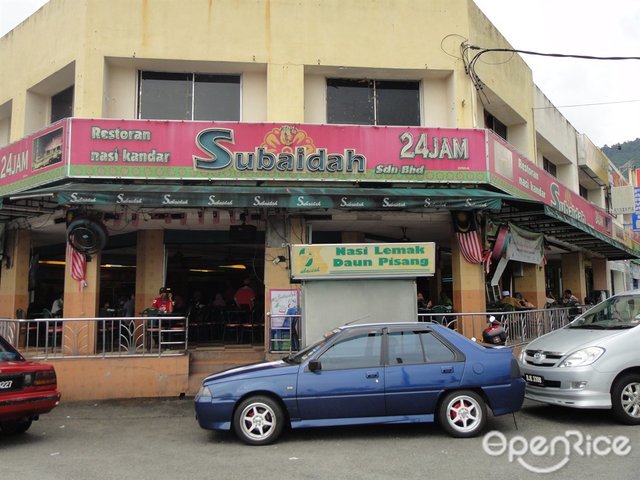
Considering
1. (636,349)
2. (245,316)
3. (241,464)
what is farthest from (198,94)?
(636,349)

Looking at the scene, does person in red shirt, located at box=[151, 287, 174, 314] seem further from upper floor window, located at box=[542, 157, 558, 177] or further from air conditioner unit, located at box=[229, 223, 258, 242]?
upper floor window, located at box=[542, 157, 558, 177]

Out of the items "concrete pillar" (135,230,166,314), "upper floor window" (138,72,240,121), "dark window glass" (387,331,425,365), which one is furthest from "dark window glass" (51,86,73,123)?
"dark window glass" (387,331,425,365)

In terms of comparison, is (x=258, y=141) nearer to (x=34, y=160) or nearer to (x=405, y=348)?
(x=34, y=160)

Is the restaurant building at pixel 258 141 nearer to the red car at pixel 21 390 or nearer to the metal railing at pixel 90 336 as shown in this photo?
the metal railing at pixel 90 336

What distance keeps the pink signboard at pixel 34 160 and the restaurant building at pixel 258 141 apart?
5 cm

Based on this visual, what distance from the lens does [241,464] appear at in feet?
19.2

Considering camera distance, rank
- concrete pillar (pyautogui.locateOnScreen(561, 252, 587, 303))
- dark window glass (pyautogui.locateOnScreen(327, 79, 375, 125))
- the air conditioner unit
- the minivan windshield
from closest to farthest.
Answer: the minivan windshield
the air conditioner unit
dark window glass (pyautogui.locateOnScreen(327, 79, 375, 125))
concrete pillar (pyautogui.locateOnScreen(561, 252, 587, 303))

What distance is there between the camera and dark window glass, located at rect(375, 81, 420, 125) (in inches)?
515

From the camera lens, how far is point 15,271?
45.8 feet

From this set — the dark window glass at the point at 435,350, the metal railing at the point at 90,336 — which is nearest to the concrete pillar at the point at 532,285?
the dark window glass at the point at 435,350

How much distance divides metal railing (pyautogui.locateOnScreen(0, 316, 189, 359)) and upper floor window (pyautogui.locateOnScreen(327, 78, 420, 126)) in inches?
241

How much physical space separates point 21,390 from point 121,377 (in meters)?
3.27

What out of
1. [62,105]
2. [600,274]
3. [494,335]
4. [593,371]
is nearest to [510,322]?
[494,335]

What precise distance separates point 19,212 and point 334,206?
752 cm
